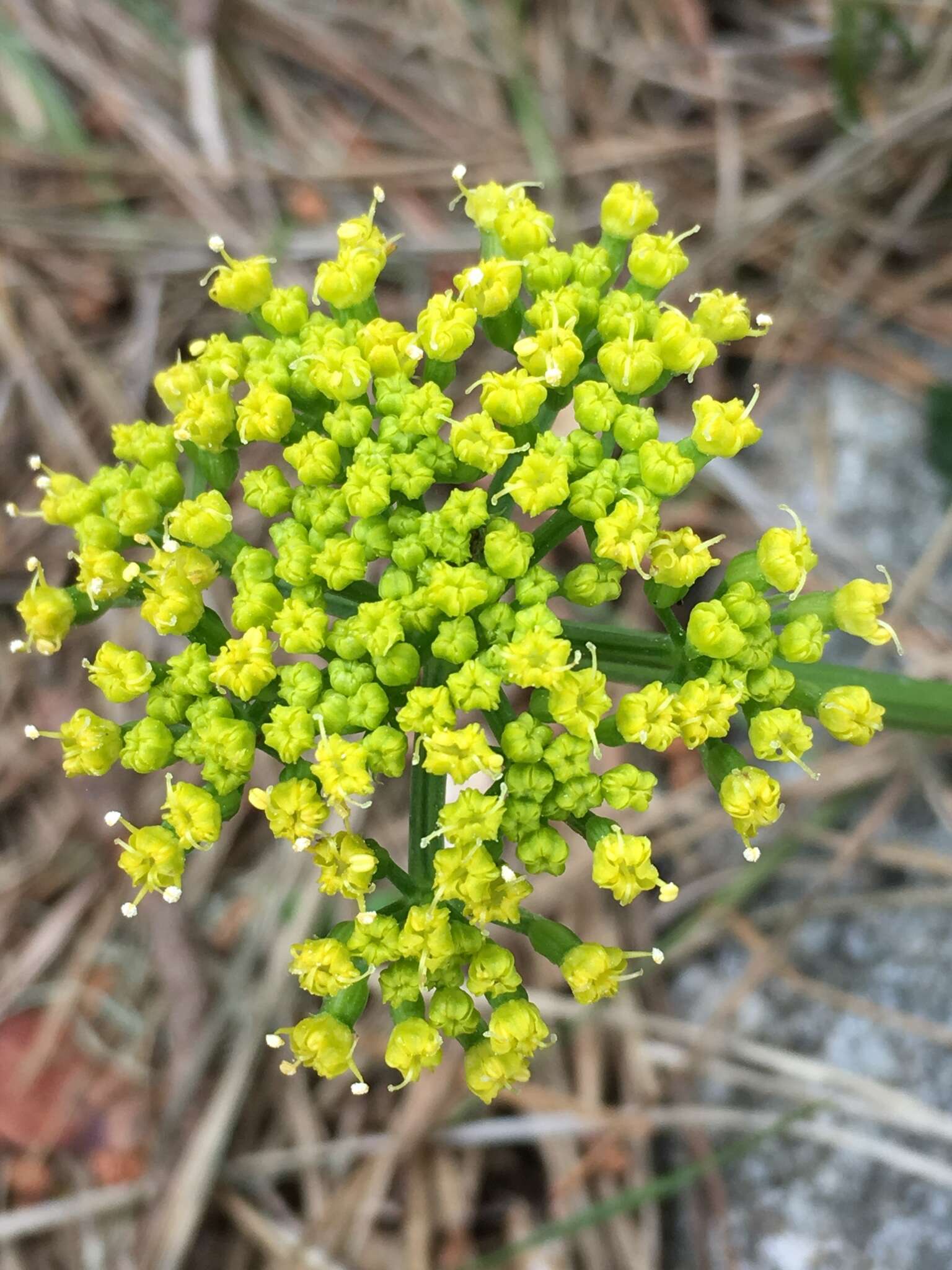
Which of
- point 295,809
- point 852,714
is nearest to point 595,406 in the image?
point 852,714

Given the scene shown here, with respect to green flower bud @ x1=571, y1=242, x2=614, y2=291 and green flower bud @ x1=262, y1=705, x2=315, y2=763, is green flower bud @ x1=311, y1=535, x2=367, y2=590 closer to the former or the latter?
green flower bud @ x1=262, y1=705, x2=315, y2=763

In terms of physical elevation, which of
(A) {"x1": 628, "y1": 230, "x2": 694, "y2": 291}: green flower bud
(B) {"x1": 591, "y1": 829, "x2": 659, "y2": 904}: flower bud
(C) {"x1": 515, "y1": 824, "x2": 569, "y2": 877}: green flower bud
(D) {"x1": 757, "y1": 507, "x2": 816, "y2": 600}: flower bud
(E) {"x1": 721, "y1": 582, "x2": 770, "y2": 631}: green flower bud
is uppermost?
(A) {"x1": 628, "y1": 230, "x2": 694, "y2": 291}: green flower bud

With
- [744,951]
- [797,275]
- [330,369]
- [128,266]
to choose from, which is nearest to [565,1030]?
[744,951]

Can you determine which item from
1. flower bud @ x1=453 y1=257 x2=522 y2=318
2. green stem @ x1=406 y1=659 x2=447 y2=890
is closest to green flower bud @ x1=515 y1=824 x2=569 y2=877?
green stem @ x1=406 y1=659 x2=447 y2=890

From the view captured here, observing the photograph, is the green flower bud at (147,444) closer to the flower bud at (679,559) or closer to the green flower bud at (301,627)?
the green flower bud at (301,627)

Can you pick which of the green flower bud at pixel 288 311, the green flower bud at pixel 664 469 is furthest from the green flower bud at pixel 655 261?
the green flower bud at pixel 288 311

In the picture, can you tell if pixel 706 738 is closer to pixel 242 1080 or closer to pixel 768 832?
pixel 768 832

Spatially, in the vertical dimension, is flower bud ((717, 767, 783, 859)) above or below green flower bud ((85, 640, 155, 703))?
below

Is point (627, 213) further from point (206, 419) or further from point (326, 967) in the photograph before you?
point (326, 967)
